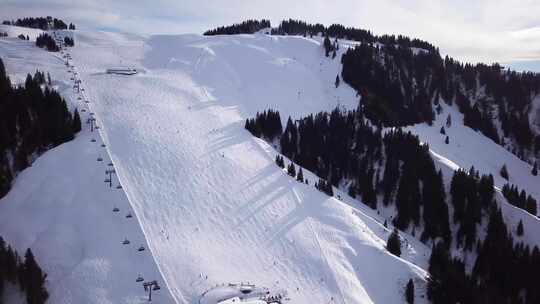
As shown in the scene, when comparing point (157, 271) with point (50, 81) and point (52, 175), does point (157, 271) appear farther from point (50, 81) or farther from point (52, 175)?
point (50, 81)

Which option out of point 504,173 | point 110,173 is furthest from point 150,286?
point 504,173

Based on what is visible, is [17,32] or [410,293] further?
[17,32]

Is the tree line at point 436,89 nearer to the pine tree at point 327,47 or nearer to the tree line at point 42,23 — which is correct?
the pine tree at point 327,47

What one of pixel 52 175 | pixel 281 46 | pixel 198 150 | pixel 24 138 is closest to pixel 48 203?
pixel 52 175

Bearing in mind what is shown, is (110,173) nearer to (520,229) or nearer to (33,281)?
(33,281)

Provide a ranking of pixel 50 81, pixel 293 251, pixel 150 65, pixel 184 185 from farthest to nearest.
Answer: pixel 150 65
pixel 50 81
pixel 184 185
pixel 293 251

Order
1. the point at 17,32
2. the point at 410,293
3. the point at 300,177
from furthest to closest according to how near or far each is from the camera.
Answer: the point at 17,32 < the point at 300,177 < the point at 410,293

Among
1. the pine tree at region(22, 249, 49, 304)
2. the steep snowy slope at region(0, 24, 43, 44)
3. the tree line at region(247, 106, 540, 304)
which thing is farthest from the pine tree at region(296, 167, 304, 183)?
the steep snowy slope at region(0, 24, 43, 44)
